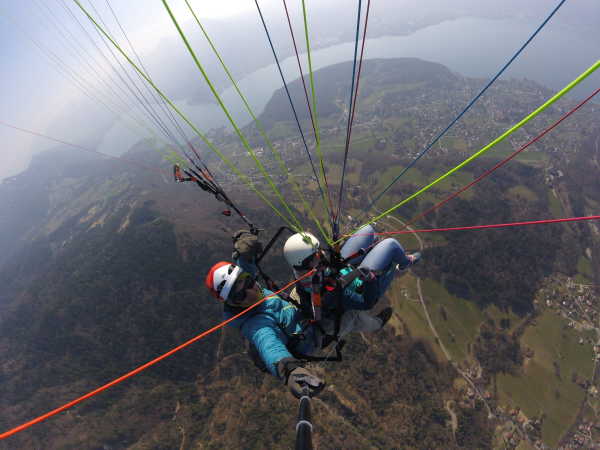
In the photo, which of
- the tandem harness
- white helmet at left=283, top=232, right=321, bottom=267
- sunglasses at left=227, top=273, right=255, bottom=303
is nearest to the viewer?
sunglasses at left=227, top=273, right=255, bottom=303

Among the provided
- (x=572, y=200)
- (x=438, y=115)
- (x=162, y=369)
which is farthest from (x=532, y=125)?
(x=162, y=369)

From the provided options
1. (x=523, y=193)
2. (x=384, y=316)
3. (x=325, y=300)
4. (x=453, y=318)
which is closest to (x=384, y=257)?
(x=384, y=316)

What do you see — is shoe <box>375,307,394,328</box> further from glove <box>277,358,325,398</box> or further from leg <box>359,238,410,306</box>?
glove <box>277,358,325,398</box>

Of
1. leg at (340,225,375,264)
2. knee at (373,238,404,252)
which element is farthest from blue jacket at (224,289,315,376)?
knee at (373,238,404,252)

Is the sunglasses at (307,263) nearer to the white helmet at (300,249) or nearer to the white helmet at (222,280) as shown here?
the white helmet at (300,249)

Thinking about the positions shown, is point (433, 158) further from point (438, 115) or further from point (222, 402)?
point (222, 402)

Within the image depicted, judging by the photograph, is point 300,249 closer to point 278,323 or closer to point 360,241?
point 278,323
